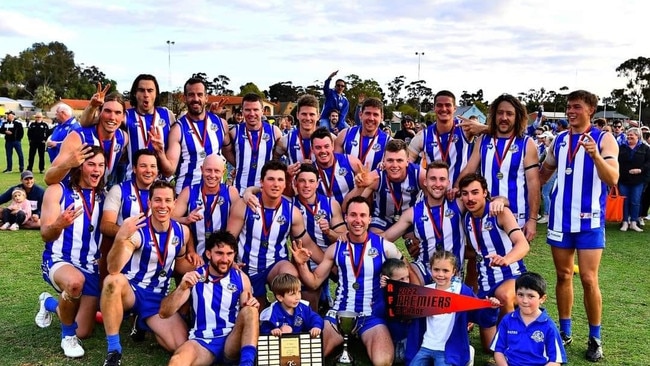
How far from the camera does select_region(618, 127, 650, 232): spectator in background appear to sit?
10.2m

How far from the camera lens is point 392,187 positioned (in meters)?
5.43

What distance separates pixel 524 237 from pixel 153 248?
2.99m

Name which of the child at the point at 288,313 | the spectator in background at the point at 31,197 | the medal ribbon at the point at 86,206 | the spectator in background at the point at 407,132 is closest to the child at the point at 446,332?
the child at the point at 288,313

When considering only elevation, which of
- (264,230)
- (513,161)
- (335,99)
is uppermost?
(335,99)

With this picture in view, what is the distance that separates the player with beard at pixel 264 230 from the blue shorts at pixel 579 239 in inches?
80.6

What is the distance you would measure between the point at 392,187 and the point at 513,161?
1154mm

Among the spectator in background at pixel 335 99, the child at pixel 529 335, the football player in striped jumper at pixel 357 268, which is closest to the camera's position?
the child at pixel 529 335

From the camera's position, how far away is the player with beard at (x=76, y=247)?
174 inches

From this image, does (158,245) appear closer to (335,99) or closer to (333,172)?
(333,172)

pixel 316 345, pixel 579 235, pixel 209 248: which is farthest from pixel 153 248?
pixel 579 235

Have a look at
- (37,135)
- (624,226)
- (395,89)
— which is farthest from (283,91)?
(624,226)

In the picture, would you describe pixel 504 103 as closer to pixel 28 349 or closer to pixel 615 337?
pixel 615 337

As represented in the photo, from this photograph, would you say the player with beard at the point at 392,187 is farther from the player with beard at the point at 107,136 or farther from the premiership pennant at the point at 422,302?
the player with beard at the point at 107,136

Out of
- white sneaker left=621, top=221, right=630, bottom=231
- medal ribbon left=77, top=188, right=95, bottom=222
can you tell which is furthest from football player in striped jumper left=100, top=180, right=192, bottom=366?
white sneaker left=621, top=221, right=630, bottom=231
